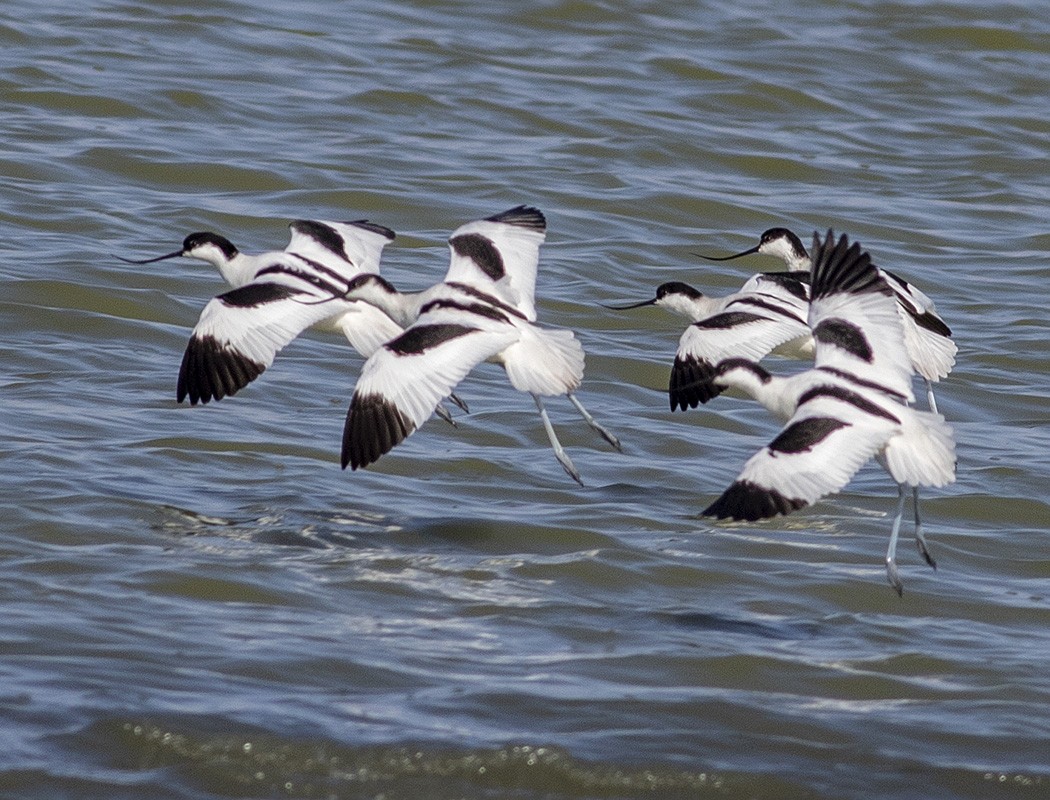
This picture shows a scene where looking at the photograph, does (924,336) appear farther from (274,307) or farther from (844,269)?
(274,307)

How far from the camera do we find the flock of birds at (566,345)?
6.74 m

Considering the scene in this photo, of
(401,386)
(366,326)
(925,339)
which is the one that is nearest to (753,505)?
(401,386)

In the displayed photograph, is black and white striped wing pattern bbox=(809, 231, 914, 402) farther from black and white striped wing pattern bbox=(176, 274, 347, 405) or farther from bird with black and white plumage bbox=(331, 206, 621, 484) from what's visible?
black and white striped wing pattern bbox=(176, 274, 347, 405)

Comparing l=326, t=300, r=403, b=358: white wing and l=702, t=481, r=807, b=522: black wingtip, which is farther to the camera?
l=326, t=300, r=403, b=358: white wing

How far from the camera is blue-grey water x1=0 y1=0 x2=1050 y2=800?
5902 millimetres


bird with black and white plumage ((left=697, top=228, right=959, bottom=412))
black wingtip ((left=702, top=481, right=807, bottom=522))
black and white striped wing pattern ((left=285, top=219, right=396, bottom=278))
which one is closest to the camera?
black wingtip ((left=702, top=481, right=807, bottom=522))

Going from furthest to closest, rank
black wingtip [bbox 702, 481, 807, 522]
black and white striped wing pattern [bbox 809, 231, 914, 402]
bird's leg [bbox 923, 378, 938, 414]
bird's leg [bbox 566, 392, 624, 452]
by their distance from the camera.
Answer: bird's leg [bbox 923, 378, 938, 414] → bird's leg [bbox 566, 392, 624, 452] → black and white striped wing pattern [bbox 809, 231, 914, 402] → black wingtip [bbox 702, 481, 807, 522]

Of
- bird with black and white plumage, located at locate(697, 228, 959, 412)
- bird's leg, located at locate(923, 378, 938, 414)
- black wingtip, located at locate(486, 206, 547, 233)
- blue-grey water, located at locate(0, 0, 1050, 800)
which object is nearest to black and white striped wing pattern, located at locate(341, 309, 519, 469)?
blue-grey water, located at locate(0, 0, 1050, 800)

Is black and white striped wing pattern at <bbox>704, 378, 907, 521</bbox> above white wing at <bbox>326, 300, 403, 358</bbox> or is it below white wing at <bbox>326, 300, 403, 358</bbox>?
above

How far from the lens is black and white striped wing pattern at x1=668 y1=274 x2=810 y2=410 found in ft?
29.0

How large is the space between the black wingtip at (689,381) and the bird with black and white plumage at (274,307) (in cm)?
127

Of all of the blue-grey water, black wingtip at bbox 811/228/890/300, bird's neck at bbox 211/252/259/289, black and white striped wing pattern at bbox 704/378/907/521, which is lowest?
the blue-grey water

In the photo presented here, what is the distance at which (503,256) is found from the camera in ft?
28.3

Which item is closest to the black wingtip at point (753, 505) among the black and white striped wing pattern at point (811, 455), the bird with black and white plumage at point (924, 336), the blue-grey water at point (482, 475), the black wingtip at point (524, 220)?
the black and white striped wing pattern at point (811, 455)
